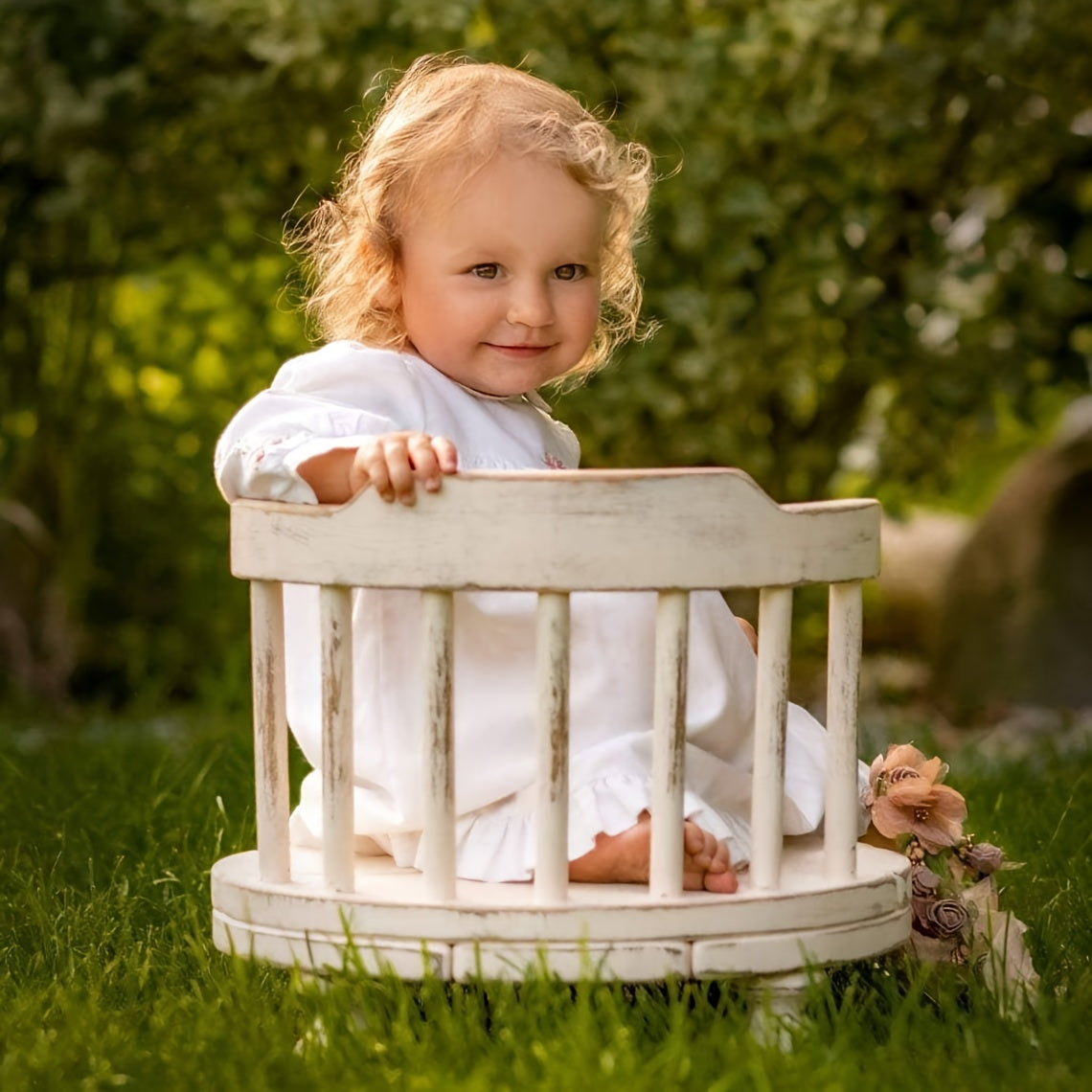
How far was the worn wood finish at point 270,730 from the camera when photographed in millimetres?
2033

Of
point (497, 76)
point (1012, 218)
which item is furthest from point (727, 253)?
point (497, 76)

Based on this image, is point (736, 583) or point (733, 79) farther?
point (733, 79)

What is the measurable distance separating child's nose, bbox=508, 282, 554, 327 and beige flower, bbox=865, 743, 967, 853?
0.73 m

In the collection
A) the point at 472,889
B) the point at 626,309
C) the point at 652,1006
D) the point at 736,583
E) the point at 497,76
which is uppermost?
the point at 497,76

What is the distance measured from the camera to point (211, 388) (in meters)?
5.74

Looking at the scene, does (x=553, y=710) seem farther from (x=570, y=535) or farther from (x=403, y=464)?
(x=403, y=464)

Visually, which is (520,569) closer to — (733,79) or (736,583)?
(736,583)

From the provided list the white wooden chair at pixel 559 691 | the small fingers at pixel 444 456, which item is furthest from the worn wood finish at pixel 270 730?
the small fingers at pixel 444 456

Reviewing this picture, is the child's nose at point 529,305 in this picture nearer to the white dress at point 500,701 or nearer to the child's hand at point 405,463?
the white dress at point 500,701

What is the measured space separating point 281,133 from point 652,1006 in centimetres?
334

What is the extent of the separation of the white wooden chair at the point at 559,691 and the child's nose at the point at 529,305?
1.54 feet

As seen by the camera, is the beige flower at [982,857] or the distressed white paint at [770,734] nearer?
the distressed white paint at [770,734]

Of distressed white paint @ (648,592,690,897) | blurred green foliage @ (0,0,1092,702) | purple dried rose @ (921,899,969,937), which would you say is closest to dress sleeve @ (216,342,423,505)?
distressed white paint @ (648,592,690,897)

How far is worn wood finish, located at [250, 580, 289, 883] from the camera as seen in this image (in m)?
2.03
